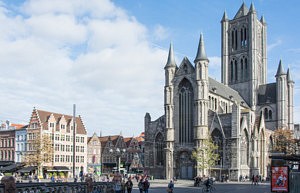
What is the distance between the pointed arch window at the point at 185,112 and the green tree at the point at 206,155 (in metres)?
5.06

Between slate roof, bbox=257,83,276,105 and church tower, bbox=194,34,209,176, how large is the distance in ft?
92.8

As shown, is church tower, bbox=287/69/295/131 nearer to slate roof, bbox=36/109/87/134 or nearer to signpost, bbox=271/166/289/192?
slate roof, bbox=36/109/87/134

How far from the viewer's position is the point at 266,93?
308 feet

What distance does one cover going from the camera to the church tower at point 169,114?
72.6 meters

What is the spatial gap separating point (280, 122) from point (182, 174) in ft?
98.9

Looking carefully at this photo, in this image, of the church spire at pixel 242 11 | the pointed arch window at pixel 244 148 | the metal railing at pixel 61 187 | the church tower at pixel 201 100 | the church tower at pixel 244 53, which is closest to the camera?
the metal railing at pixel 61 187

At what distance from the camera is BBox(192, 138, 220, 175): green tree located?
212 feet

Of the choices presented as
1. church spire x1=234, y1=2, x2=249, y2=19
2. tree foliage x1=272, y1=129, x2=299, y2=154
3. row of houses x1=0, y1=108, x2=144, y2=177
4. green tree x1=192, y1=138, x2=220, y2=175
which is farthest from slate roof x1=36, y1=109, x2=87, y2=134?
church spire x1=234, y1=2, x2=249, y2=19

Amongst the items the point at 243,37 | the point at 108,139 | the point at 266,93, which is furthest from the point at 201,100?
the point at 108,139

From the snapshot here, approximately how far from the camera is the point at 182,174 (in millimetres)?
72438

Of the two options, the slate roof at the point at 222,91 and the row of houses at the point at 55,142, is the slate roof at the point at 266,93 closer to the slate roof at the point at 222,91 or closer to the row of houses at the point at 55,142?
the slate roof at the point at 222,91

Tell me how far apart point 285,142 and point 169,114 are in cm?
2256

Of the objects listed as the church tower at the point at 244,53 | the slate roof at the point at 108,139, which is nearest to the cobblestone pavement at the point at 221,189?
the church tower at the point at 244,53

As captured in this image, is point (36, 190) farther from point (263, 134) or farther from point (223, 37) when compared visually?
point (223, 37)
